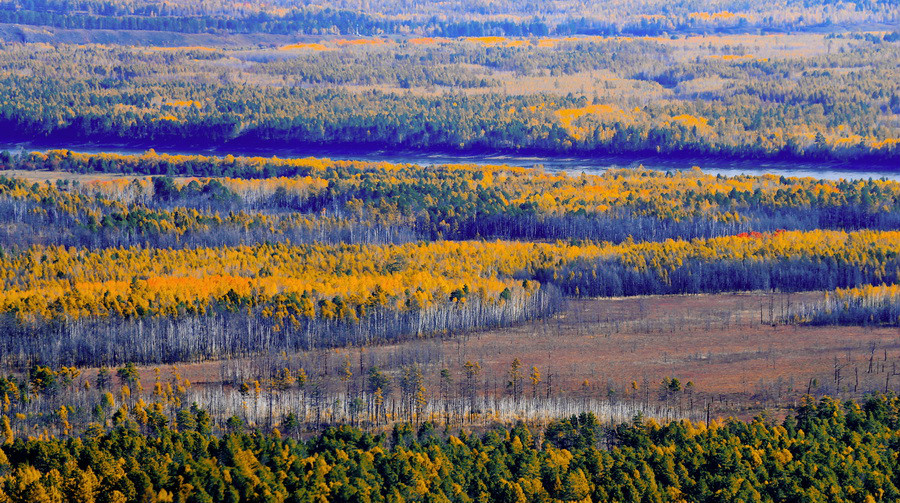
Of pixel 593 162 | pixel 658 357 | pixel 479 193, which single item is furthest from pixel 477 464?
pixel 593 162

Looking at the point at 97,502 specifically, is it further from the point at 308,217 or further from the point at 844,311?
the point at 308,217

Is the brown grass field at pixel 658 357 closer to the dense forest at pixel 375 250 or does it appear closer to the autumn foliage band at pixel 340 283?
the autumn foliage band at pixel 340 283

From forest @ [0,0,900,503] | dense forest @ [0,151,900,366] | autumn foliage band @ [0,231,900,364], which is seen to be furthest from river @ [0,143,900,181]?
autumn foliage band @ [0,231,900,364]

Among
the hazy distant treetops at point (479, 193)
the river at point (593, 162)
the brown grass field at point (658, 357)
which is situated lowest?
the brown grass field at point (658, 357)

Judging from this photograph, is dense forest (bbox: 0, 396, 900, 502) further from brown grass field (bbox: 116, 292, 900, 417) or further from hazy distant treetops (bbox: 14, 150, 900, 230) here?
hazy distant treetops (bbox: 14, 150, 900, 230)

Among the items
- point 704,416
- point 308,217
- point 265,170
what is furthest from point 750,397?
point 265,170

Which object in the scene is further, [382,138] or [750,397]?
[382,138]

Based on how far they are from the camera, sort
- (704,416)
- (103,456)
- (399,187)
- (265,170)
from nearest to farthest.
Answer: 1. (103,456)
2. (704,416)
3. (399,187)
4. (265,170)

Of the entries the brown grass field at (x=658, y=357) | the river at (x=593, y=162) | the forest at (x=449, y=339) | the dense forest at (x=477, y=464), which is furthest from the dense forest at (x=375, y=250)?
the river at (x=593, y=162)
